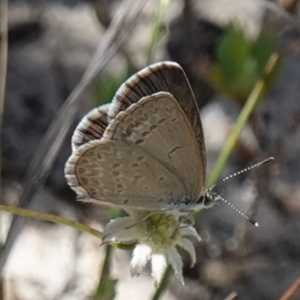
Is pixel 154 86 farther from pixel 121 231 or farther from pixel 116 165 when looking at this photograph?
pixel 121 231

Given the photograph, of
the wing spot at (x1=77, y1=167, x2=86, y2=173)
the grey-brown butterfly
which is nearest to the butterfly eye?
the grey-brown butterfly

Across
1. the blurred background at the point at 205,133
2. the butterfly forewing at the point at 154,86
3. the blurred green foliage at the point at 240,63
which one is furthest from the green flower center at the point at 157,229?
the blurred green foliage at the point at 240,63

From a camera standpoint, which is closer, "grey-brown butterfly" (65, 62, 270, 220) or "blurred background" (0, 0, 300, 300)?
"grey-brown butterfly" (65, 62, 270, 220)

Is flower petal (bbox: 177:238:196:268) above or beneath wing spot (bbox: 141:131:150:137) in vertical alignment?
beneath

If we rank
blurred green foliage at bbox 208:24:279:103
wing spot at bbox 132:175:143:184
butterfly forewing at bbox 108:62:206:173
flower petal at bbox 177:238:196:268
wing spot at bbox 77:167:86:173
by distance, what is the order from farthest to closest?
blurred green foliage at bbox 208:24:279:103 → flower petal at bbox 177:238:196:268 → wing spot at bbox 132:175:143:184 → wing spot at bbox 77:167:86:173 → butterfly forewing at bbox 108:62:206:173

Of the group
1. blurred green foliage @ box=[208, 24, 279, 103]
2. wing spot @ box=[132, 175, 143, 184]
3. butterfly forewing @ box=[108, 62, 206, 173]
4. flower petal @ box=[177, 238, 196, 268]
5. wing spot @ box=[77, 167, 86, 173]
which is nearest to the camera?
butterfly forewing @ box=[108, 62, 206, 173]

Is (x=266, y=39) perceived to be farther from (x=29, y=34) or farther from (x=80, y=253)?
(x=29, y=34)

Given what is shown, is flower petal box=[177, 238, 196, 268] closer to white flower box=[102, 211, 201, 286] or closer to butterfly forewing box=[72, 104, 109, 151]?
white flower box=[102, 211, 201, 286]

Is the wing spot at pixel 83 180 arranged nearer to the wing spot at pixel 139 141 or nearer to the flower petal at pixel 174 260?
the wing spot at pixel 139 141
